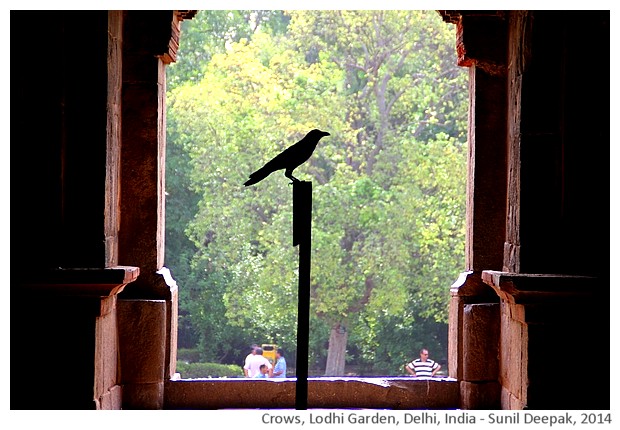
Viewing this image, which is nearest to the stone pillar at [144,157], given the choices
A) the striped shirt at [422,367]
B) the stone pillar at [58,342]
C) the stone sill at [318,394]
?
the stone sill at [318,394]

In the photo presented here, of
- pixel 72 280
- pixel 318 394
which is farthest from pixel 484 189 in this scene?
pixel 72 280

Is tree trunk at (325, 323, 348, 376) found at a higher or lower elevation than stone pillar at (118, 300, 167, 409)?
lower

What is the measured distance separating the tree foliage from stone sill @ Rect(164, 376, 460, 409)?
1106 cm

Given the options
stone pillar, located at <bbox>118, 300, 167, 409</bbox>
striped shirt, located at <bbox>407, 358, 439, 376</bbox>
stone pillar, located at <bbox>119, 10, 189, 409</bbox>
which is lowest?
striped shirt, located at <bbox>407, 358, 439, 376</bbox>

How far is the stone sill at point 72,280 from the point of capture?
3924 millimetres

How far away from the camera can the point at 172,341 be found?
5016 mm

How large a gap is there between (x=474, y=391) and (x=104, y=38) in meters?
2.63

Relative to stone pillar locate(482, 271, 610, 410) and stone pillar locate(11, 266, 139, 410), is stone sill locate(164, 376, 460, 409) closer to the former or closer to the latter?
stone pillar locate(482, 271, 610, 410)

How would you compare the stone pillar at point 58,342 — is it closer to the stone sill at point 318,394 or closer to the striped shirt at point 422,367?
the stone sill at point 318,394

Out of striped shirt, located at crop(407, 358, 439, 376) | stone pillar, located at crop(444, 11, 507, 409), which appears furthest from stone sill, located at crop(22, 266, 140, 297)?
striped shirt, located at crop(407, 358, 439, 376)

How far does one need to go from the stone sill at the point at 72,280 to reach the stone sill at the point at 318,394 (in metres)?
1.18

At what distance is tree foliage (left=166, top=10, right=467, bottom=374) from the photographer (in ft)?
53.8

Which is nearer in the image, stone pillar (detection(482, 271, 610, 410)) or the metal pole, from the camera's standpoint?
the metal pole
